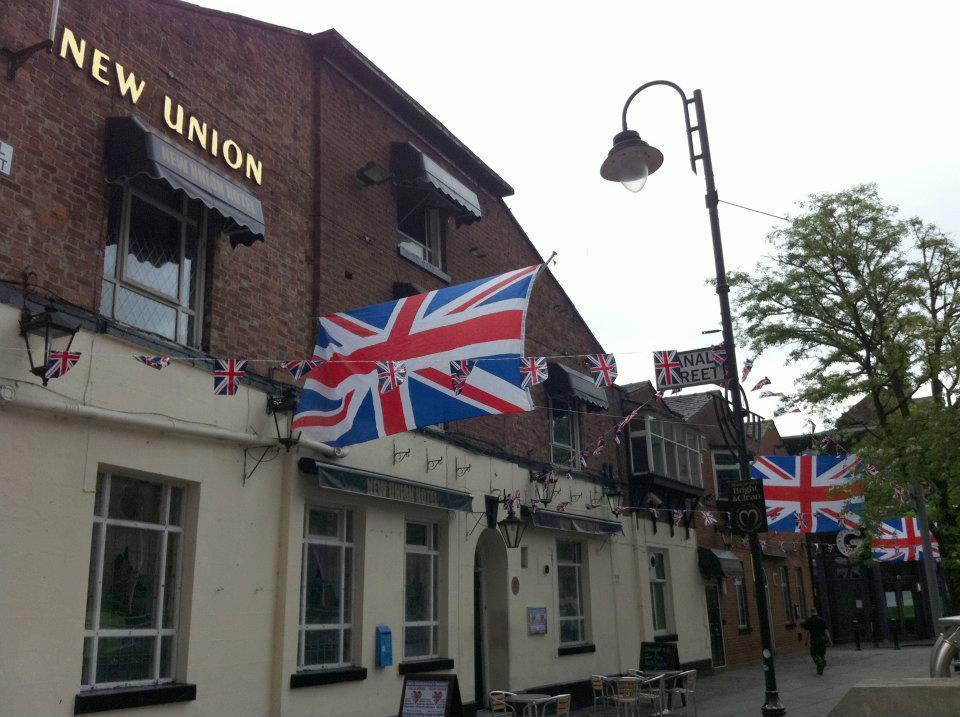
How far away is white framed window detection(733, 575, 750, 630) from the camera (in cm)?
2503

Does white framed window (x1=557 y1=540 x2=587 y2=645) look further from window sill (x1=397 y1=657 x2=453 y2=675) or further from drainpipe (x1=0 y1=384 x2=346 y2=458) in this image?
drainpipe (x1=0 y1=384 x2=346 y2=458)

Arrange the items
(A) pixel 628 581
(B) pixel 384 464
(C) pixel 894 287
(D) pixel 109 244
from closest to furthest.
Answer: (D) pixel 109 244
(B) pixel 384 464
(C) pixel 894 287
(A) pixel 628 581

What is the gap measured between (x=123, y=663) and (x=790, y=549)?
90.5 ft

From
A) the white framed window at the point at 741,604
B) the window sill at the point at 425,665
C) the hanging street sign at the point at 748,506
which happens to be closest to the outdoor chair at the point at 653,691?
the window sill at the point at 425,665

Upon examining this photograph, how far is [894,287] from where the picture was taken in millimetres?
17000

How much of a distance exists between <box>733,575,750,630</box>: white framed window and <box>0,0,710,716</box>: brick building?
37.9 ft

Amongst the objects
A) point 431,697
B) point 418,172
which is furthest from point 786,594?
point 431,697

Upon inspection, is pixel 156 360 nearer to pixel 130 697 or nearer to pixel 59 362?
pixel 59 362

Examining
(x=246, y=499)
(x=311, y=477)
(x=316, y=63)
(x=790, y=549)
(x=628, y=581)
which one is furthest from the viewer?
(x=790, y=549)

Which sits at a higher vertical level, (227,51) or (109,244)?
(227,51)

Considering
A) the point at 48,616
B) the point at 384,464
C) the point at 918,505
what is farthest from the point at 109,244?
the point at 918,505

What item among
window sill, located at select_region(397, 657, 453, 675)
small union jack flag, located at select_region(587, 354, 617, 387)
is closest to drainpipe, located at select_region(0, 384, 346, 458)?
window sill, located at select_region(397, 657, 453, 675)

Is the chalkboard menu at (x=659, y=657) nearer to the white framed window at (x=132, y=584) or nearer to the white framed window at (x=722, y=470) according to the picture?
the white framed window at (x=132, y=584)

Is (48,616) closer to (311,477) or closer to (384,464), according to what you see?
(311,477)
